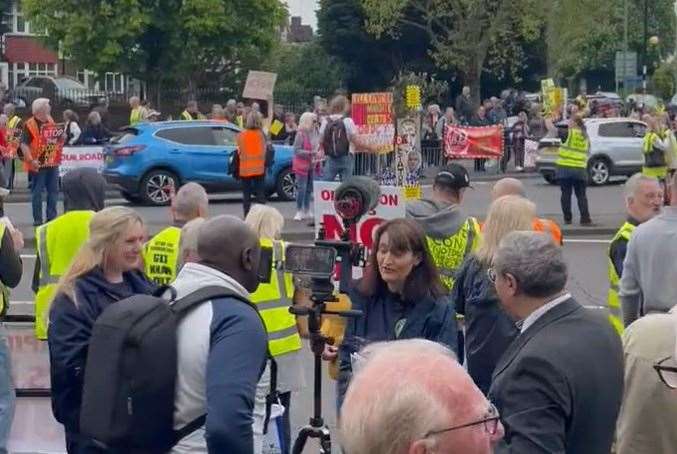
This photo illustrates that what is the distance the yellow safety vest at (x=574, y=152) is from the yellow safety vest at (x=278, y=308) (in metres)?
13.5

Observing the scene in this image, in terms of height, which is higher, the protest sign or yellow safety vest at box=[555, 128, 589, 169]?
the protest sign

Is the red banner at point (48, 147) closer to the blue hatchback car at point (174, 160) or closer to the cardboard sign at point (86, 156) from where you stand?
the blue hatchback car at point (174, 160)

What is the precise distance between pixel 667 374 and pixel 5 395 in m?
3.80

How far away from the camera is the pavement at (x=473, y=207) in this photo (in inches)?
842

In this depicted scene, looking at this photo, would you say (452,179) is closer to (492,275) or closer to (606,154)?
(492,275)

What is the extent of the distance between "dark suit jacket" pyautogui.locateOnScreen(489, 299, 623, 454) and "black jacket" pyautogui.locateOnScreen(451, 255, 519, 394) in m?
1.93

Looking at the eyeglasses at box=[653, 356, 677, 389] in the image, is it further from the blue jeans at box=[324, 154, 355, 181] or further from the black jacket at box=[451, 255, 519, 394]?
the blue jeans at box=[324, 154, 355, 181]

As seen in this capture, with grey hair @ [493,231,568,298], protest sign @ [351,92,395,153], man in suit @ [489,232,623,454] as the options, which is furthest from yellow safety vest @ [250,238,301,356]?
protest sign @ [351,92,395,153]

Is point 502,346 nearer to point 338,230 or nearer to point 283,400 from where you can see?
point 283,400

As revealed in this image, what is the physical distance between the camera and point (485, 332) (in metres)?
6.87

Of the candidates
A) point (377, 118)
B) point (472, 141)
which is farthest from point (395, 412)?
point (472, 141)

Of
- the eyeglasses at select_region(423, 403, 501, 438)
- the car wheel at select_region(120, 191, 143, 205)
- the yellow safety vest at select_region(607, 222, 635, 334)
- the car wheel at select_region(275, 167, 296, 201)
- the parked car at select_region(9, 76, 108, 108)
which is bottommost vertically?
the car wheel at select_region(120, 191, 143, 205)

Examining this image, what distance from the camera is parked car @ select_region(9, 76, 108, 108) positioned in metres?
51.1

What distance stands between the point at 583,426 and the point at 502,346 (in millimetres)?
2115
